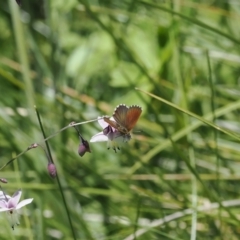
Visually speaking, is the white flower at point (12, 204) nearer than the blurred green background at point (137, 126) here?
Yes

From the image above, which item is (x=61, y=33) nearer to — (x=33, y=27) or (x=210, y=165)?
(x=33, y=27)

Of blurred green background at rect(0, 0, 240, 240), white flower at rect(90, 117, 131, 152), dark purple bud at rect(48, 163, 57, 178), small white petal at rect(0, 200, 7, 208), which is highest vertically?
blurred green background at rect(0, 0, 240, 240)

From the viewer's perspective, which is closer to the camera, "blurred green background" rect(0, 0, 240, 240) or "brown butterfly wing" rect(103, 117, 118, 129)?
"brown butterfly wing" rect(103, 117, 118, 129)

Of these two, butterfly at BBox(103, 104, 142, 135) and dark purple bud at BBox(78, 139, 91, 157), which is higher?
dark purple bud at BBox(78, 139, 91, 157)

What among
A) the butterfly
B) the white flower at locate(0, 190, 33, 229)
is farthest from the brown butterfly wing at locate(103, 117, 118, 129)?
the white flower at locate(0, 190, 33, 229)

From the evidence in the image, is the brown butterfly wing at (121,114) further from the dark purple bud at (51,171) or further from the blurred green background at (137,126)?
the blurred green background at (137,126)

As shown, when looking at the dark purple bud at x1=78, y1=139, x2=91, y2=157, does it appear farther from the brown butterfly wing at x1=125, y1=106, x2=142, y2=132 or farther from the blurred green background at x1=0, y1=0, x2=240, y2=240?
the blurred green background at x1=0, y1=0, x2=240, y2=240

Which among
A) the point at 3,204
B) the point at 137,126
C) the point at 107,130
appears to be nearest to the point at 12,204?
the point at 3,204

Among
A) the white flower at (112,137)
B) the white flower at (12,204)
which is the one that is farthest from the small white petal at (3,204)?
the white flower at (112,137)

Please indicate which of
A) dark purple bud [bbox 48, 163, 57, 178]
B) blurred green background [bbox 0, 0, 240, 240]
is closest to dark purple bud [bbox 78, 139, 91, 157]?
dark purple bud [bbox 48, 163, 57, 178]
